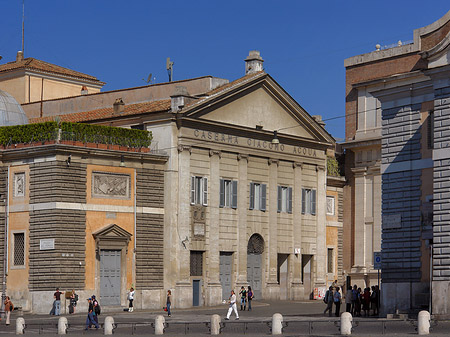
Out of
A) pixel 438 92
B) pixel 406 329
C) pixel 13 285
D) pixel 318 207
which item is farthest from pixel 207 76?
pixel 406 329

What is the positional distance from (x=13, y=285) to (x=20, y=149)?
7.22 meters

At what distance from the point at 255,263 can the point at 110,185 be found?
12.0 meters

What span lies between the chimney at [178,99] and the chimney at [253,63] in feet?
22.7

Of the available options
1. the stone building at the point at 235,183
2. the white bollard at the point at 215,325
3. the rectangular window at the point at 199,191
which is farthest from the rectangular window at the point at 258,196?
the white bollard at the point at 215,325

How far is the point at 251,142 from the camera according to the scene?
6675cm

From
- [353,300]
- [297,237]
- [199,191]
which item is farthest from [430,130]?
[297,237]

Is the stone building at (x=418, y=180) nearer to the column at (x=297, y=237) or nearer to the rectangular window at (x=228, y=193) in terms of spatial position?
the rectangular window at (x=228, y=193)

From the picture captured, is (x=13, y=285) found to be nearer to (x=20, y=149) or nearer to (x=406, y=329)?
(x=20, y=149)

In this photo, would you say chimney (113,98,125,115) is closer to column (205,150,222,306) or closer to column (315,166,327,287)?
column (205,150,222,306)

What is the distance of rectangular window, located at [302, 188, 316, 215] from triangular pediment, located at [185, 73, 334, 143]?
3.37 metres

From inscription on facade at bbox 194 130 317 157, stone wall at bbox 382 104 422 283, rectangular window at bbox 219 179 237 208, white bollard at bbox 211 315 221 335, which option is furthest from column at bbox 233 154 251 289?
white bollard at bbox 211 315 221 335

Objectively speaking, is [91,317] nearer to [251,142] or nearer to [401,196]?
[401,196]

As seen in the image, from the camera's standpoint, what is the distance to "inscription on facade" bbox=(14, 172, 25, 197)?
5891 centimetres

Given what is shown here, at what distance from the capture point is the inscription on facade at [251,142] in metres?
64.0
